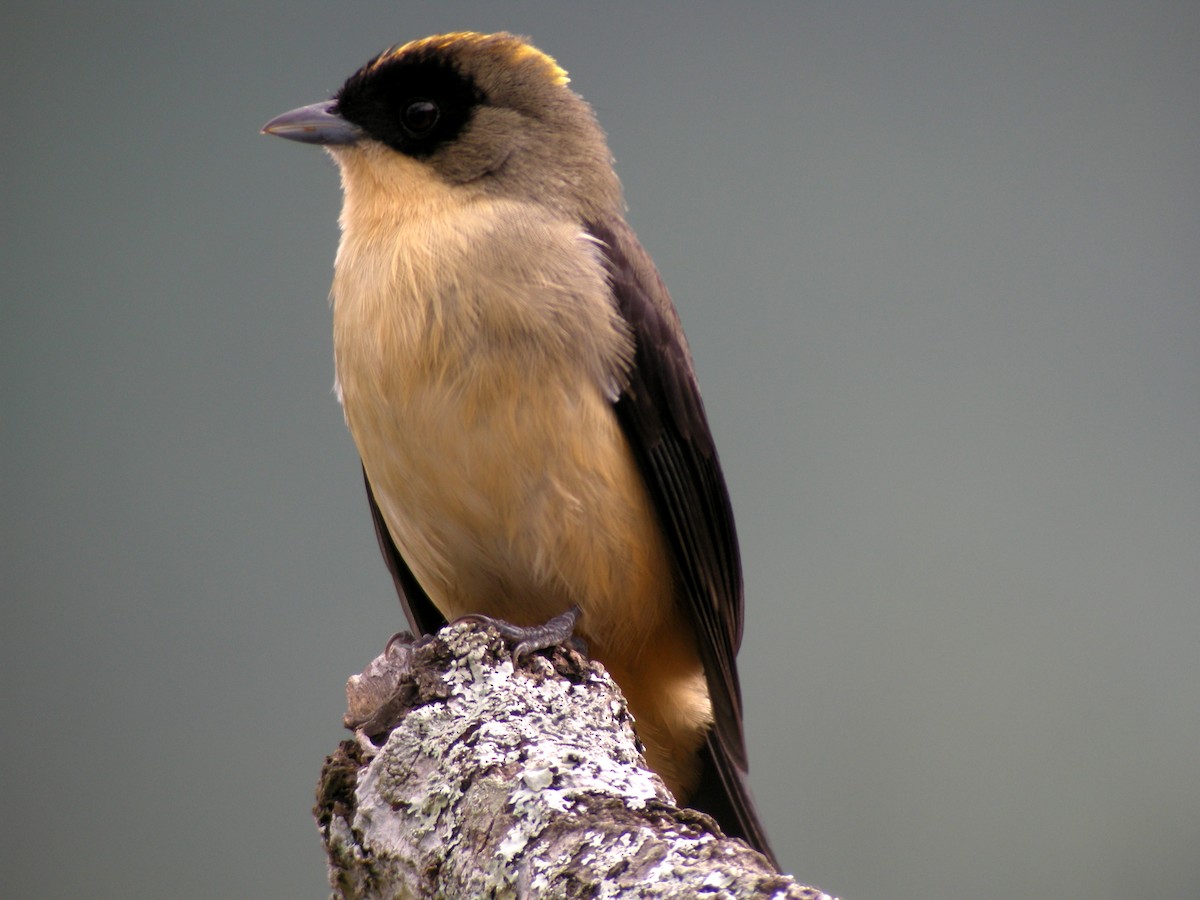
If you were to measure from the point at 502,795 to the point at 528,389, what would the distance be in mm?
750

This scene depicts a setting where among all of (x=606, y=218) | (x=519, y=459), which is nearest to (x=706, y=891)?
(x=519, y=459)

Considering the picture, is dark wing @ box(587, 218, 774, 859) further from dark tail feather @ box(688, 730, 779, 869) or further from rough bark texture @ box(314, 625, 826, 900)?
rough bark texture @ box(314, 625, 826, 900)

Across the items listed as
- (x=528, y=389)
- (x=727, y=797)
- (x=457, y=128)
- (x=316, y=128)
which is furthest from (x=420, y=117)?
(x=727, y=797)

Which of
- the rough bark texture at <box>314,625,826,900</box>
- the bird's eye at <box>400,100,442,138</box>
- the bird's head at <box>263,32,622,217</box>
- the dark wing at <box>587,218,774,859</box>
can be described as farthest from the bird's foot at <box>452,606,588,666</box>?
Answer: the bird's eye at <box>400,100,442,138</box>

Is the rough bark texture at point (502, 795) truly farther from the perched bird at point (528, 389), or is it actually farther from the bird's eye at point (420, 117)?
the bird's eye at point (420, 117)

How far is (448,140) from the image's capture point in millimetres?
2455

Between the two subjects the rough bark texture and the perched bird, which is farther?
the perched bird

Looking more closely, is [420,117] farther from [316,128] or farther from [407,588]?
[407,588]

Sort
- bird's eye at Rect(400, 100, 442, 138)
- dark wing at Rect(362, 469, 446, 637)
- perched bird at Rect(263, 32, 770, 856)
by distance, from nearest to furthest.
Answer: perched bird at Rect(263, 32, 770, 856) < bird's eye at Rect(400, 100, 442, 138) < dark wing at Rect(362, 469, 446, 637)

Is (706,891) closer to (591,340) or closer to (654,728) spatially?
(591,340)

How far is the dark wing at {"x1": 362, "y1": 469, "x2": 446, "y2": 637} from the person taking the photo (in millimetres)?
2637

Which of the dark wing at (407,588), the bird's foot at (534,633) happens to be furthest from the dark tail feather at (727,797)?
the dark wing at (407,588)

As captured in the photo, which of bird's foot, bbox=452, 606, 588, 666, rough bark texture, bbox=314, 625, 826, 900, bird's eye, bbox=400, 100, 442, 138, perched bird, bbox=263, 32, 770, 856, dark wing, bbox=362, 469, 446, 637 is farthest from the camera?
dark wing, bbox=362, 469, 446, 637

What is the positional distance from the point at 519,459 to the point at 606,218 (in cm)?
59
